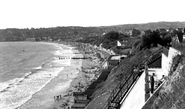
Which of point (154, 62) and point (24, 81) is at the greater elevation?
point (154, 62)

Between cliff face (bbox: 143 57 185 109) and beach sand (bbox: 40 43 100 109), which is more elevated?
cliff face (bbox: 143 57 185 109)

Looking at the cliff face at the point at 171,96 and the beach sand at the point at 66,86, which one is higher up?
the cliff face at the point at 171,96

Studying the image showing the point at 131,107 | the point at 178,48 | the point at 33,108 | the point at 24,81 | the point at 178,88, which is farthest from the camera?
the point at 24,81

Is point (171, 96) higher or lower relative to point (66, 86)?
higher

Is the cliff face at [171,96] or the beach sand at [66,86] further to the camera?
the beach sand at [66,86]

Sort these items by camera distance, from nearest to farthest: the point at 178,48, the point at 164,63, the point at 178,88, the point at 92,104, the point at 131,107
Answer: the point at 178,88 < the point at 131,107 < the point at 178,48 < the point at 164,63 < the point at 92,104

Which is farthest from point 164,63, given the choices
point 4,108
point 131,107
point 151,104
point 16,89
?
point 16,89

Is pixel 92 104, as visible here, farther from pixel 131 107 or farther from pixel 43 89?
pixel 43 89

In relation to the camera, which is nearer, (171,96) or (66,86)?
(171,96)

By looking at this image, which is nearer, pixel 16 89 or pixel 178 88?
pixel 178 88

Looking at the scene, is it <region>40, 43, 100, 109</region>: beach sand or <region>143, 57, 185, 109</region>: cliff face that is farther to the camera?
<region>40, 43, 100, 109</region>: beach sand

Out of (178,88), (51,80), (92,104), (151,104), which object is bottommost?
(51,80)
